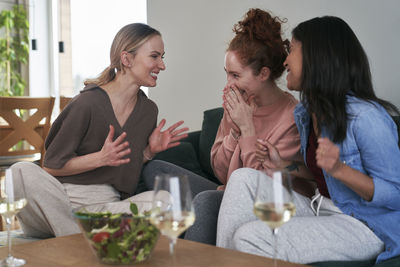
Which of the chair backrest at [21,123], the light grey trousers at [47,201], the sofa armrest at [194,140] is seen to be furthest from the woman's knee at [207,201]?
the chair backrest at [21,123]

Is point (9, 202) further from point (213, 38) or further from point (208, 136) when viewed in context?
point (213, 38)

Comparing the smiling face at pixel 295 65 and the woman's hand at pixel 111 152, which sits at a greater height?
the smiling face at pixel 295 65

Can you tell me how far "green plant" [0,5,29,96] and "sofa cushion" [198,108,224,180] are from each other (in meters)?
4.92

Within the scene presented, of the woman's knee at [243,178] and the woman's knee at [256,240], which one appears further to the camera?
the woman's knee at [243,178]

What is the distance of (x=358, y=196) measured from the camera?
159cm

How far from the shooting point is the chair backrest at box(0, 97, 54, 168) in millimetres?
3864

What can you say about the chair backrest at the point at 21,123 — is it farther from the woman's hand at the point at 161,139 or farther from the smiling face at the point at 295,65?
the smiling face at the point at 295,65

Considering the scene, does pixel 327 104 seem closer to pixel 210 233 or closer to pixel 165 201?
pixel 210 233

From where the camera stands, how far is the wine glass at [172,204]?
98 centimetres

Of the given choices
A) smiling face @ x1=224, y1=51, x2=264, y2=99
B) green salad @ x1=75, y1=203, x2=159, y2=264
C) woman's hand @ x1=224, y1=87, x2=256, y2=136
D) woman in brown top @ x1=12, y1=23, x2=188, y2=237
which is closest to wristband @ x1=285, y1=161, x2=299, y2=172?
woman's hand @ x1=224, y1=87, x2=256, y2=136

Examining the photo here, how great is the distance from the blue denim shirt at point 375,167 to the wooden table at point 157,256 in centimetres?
48

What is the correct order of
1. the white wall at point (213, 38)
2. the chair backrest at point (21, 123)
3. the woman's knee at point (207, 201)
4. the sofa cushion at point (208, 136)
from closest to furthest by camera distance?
1. the woman's knee at point (207, 201)
2. the white wall at point (213, 38)
3. the sofa cushion at point (208, 136)
4. the chair backrest at point (21, 123)

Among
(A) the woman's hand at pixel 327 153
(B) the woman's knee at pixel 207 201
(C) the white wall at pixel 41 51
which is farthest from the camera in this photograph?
(C) the white wall at pixel 41 51

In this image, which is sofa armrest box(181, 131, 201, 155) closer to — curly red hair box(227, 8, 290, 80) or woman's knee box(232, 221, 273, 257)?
curly red hair box(227, 8, 290, 80)
